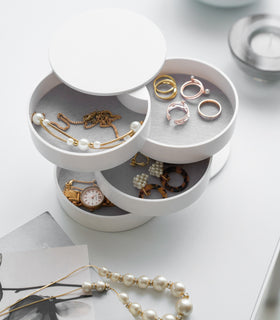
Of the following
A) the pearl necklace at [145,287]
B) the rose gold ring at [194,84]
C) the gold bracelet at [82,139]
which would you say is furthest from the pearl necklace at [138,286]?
the rose gold ring at [194,84]

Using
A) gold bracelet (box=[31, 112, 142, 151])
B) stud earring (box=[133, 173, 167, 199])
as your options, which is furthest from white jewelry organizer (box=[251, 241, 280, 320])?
gold bracelet (box=[31, 112, 142, 151])

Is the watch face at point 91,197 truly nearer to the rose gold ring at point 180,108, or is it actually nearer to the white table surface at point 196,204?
the white table surface at point 196,204

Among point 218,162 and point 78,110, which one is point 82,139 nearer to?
point 78,110

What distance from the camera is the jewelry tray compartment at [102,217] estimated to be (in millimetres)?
978

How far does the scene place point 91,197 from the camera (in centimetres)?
101

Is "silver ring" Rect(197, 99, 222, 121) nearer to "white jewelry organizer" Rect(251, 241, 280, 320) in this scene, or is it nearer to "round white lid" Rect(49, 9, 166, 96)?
"round white lid" Rect(49, 9, 166, 96)

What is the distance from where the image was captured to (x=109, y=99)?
0.98m

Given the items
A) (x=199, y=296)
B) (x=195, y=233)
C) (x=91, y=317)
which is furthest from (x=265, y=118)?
(x=91, y=317)

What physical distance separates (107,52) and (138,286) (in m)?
0.39

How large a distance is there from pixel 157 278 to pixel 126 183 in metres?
0.17

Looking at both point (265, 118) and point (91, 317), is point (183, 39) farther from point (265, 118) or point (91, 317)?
point (91, 317)

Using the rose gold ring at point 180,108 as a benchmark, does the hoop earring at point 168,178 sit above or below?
below

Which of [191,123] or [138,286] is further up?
[191,123]

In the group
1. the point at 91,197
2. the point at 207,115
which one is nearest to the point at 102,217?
the point at 91,197
